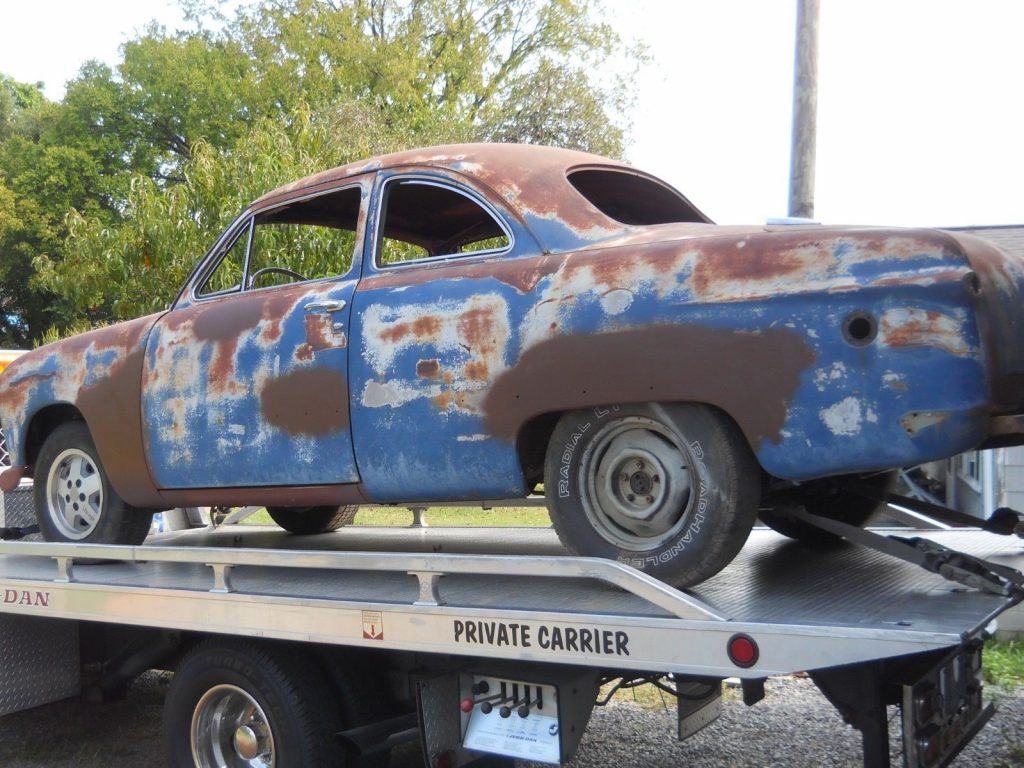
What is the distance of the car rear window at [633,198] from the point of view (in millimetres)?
4312

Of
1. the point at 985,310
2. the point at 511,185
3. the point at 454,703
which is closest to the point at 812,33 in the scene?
the point at 511,185

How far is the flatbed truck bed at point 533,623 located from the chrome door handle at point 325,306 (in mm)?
976

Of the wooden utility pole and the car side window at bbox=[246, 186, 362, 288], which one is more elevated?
the wooden utility pole

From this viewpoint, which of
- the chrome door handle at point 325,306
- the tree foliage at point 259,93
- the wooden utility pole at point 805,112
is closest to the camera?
the chrome door handle at point 325,306

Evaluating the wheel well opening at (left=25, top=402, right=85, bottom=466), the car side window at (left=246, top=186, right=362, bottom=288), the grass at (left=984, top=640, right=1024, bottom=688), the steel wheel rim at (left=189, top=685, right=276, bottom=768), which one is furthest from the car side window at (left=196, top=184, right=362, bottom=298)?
the grass at (left=984, top=640, right=1024, bottom=688)

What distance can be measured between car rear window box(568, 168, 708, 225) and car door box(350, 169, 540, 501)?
570mm

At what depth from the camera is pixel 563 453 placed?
3568 mm

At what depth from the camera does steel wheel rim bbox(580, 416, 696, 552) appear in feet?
11.1

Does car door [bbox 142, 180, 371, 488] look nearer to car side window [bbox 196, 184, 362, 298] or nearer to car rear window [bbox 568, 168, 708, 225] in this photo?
car side window [bbox 196, 184, 362, 298]

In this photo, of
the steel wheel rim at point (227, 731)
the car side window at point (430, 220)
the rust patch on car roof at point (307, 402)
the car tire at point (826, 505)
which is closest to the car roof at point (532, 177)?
the car side window at point (430, 220)

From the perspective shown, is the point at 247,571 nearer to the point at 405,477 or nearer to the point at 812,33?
the point at 405,477

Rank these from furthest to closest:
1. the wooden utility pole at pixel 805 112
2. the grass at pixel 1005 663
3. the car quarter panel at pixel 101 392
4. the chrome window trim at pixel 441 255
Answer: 1. the wooden utility pole at pixel 805 112
2. the grass at pixel 1005 663
3. the car quarter panel at pixel 101 392
4. the chrome window trim at pixel 441 255

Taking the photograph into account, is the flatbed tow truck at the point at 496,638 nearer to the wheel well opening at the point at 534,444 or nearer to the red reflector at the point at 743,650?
the red reflector at the point at 743,650

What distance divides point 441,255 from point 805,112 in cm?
595
